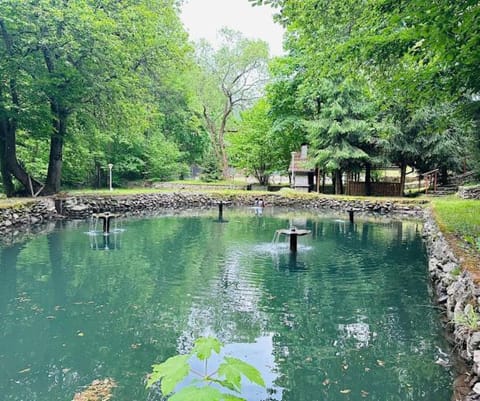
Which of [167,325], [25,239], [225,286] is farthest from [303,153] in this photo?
[167,325]

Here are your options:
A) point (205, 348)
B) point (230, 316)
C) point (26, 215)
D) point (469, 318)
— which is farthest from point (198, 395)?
point (26, 215)

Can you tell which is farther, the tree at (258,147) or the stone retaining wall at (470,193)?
the tree at (258,147)

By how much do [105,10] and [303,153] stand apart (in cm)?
1433

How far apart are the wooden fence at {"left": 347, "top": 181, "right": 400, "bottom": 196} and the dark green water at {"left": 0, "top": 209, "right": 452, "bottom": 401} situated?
14.6m

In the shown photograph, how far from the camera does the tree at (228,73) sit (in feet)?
110

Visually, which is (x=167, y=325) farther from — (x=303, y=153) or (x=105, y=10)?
(x=303, y=153)

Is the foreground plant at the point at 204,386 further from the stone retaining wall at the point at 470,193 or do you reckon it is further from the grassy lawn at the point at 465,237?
the stone retaining wall at the point at 470,193

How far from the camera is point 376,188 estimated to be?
25.0 metres

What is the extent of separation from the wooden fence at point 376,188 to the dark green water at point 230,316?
576 inches

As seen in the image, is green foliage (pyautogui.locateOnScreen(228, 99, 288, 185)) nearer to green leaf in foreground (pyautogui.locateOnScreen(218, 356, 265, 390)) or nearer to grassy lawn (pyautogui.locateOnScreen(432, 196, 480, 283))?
grassy lawn (pyautogui.locateOnScreen(432, 196, 480, 283))

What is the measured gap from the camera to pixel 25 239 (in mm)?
11453

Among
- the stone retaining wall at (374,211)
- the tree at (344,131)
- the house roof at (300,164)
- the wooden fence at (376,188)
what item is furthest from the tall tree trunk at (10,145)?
the wooden fence at (376,188)

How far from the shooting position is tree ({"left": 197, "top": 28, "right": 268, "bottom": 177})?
33.6 metres

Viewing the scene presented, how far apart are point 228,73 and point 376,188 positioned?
16.1m
